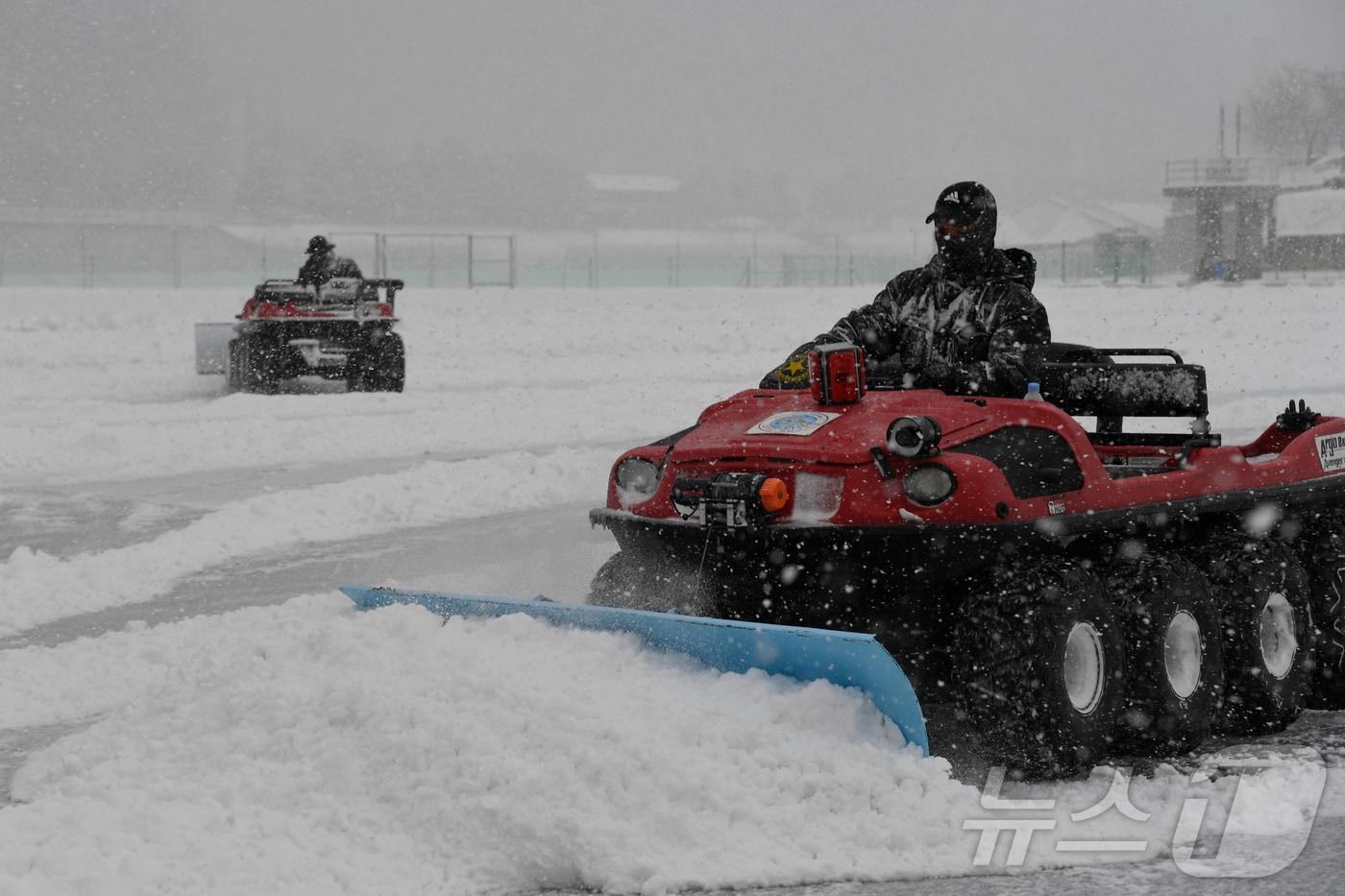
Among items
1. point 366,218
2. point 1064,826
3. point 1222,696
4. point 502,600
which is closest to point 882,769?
point 1064,826

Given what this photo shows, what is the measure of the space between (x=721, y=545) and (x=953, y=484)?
0.78 meters

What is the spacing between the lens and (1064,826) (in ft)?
16.0

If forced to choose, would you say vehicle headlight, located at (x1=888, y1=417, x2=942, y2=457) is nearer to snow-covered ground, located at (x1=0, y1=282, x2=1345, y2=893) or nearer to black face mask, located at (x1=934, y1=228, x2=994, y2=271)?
snow-covered ground, located at (x1=0, y1=282, x2=1345, y2=893)

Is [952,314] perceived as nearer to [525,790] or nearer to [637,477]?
[637,477]

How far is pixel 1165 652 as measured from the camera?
5.76 m

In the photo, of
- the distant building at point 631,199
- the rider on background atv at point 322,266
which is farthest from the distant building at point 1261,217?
the rider on background atv at point 322,266

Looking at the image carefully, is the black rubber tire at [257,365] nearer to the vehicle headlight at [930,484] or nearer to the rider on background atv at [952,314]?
the rider on background atv at [952,314]

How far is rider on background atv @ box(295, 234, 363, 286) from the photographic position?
72.6 feet

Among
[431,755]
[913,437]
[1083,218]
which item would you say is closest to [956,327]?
[913,437]

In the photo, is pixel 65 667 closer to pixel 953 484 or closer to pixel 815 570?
pixel 815 570

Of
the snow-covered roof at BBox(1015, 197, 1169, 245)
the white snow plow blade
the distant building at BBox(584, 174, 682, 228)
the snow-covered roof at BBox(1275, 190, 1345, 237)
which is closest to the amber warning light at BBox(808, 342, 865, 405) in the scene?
the white snow plow blade

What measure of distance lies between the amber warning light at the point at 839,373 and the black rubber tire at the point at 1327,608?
7.04 feet

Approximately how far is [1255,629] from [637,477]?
2245mm

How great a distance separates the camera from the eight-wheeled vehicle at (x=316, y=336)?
21516mm
